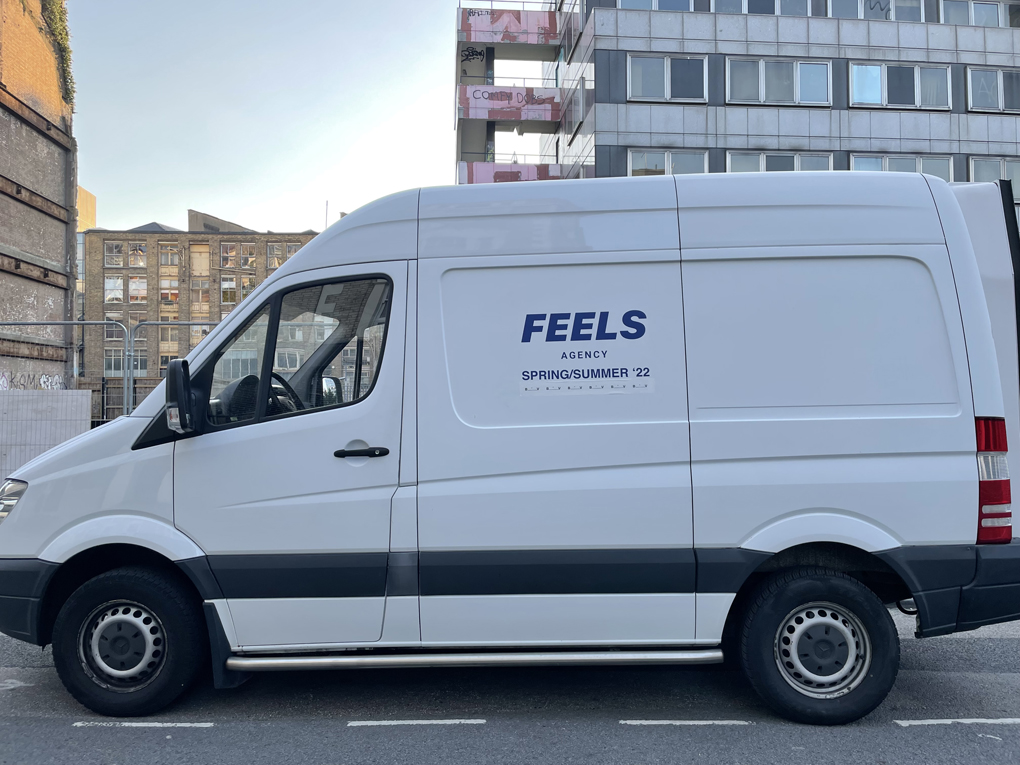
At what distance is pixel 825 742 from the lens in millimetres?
3961

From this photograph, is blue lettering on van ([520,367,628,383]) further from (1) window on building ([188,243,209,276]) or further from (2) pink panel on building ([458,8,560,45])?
(1) window on building ([188,243,209,276])

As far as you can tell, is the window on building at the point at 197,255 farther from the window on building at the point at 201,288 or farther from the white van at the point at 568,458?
the white van at the point at 568,458

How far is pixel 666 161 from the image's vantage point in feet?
90.9

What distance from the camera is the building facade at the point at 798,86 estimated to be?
27.6 metres

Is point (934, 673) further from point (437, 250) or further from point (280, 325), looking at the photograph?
point (280, 325)

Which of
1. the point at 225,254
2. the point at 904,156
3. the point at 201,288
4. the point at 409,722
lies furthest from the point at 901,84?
the point at 201,288

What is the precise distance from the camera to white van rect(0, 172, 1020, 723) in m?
4.10

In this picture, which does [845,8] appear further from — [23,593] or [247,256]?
[247,256]

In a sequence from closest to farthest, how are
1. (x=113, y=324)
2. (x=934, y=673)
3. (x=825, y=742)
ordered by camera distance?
(x=825, y=742) < (x=934, y=673) < (x=113, y=324)

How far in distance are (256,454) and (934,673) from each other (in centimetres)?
413

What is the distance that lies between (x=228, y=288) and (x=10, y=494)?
265ft

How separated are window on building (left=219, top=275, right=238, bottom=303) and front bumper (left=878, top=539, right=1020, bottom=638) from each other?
81866 millimetres

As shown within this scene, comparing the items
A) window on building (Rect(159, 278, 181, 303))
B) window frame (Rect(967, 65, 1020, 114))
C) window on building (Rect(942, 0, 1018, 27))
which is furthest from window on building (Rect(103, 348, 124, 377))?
window on building (Rect(159, 278, 181, 303))

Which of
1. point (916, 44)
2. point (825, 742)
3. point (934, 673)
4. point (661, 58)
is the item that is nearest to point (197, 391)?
point (825, 742)
